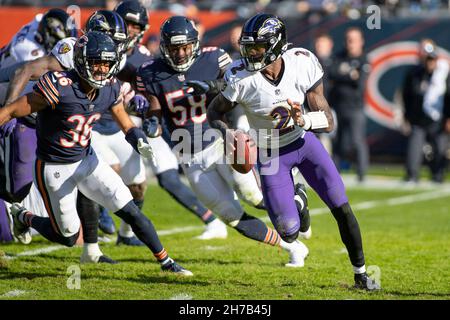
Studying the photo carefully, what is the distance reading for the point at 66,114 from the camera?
521cm

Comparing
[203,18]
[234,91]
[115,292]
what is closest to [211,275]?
[115,292]

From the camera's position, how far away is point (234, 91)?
5.08 m

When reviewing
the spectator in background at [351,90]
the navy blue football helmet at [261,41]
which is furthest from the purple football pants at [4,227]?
the spectator in background at [351,90]

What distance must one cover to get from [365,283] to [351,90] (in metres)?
6.57

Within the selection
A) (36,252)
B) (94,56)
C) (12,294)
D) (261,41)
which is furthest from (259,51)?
(36,252)

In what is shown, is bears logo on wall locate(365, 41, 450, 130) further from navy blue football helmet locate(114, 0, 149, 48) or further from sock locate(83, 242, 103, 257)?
sock locate(83, 242, 103, 257)

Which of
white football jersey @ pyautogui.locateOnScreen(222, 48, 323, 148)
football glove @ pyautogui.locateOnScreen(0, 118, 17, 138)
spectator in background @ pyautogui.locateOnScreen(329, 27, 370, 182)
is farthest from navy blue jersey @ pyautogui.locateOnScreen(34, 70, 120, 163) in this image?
spectator in background @ pyautogui.locateOnScreen(329, 27, 370, 182)

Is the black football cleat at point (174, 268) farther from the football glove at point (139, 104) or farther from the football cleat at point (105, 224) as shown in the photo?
the football cleat at point (105, 224)

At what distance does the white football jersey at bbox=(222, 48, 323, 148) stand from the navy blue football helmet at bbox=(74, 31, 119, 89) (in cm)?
69

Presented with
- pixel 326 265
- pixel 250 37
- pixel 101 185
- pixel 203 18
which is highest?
pixel 250 37

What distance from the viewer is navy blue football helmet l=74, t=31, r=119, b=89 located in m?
5.09
